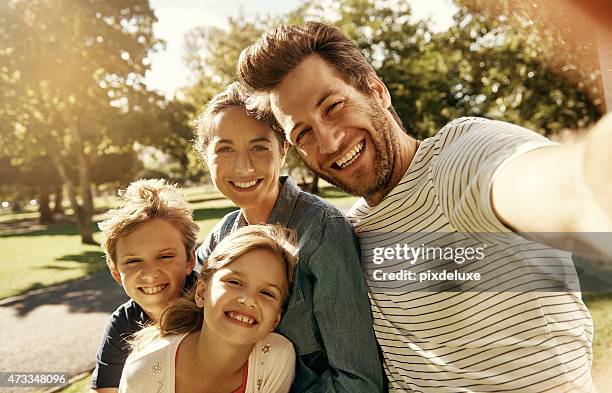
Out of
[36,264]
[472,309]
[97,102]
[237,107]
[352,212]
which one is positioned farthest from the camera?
[97,102]

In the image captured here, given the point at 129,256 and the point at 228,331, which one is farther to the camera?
the point at 129,256

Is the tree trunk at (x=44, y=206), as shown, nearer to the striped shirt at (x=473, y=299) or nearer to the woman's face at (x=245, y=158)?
the woman's face at (x=245, y=158)

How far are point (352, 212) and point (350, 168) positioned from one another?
0.92 feet

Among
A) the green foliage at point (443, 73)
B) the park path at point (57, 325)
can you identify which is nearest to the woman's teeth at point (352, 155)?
the park path at point (57, 325)

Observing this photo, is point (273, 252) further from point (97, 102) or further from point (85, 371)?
point (97, 102)

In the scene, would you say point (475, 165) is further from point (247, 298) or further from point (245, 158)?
point (245, 158)

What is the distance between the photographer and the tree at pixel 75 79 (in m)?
11.3

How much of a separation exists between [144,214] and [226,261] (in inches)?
25.3

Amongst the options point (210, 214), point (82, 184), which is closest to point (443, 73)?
point (210, 214)

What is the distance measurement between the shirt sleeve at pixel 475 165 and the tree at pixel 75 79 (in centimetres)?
1234

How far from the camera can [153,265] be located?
2.25m

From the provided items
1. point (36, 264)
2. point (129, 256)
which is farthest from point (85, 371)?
point (36, 264)

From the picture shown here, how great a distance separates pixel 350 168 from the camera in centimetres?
161

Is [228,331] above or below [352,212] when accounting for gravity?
below
